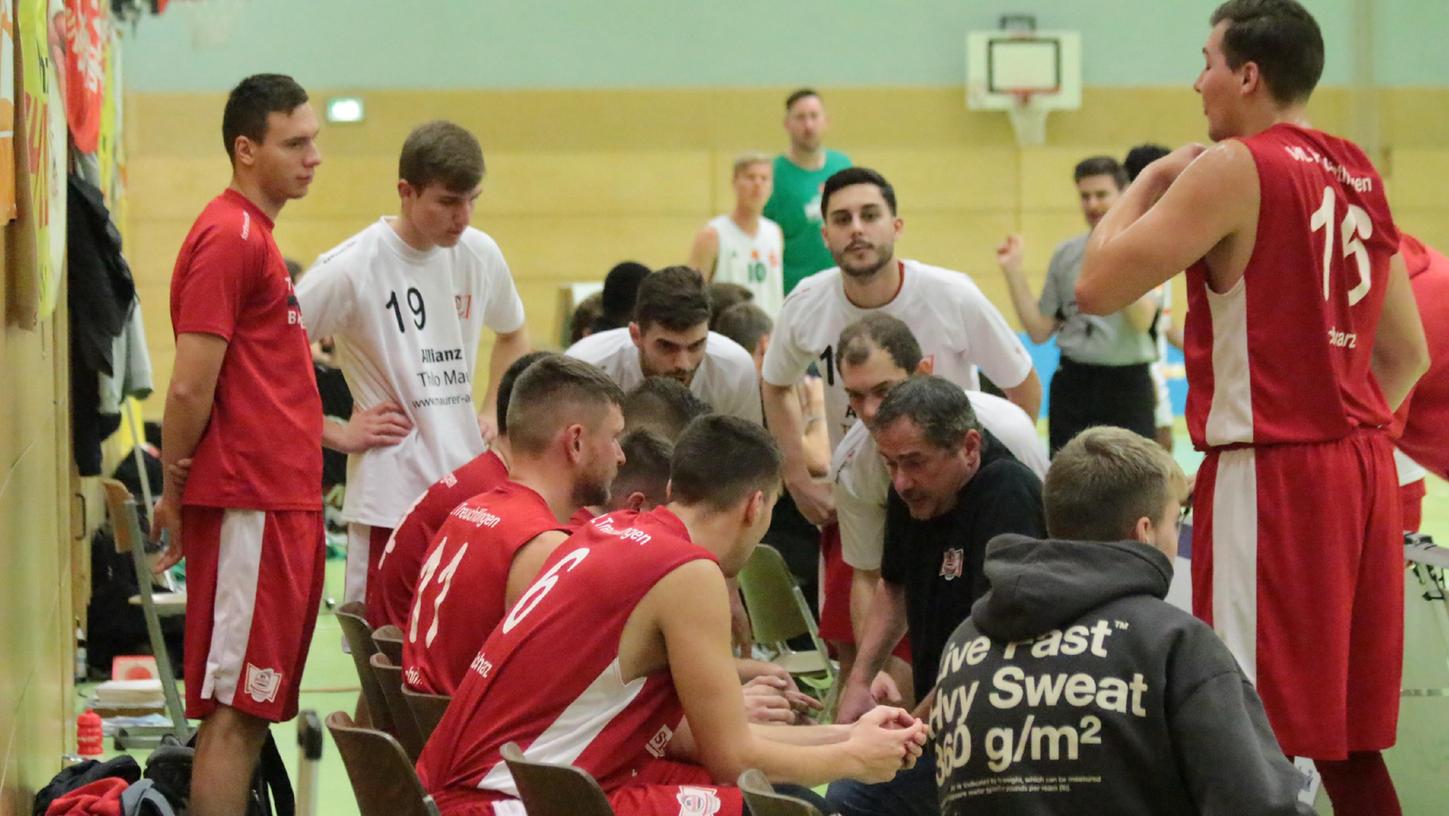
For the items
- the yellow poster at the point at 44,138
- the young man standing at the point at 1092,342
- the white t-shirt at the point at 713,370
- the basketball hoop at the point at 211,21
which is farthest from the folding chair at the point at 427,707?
the basketball hoop at the point at 211,21

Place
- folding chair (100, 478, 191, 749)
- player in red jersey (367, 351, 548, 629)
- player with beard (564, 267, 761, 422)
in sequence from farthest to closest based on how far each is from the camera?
folding chair (100, 478, 191, 749)
player with beard (564, 267, 761, 422)
player in red jersey (367, 351, 548, 629)

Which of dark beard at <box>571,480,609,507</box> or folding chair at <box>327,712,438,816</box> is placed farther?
dark beard at <box>571,480,609,507</box>

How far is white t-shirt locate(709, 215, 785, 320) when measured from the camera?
30.4 feet

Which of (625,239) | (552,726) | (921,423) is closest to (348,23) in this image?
(625,239)

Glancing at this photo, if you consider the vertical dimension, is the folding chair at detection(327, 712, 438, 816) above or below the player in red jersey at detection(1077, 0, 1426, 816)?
below

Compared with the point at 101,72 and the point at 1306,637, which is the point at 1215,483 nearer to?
the point at 1306,637

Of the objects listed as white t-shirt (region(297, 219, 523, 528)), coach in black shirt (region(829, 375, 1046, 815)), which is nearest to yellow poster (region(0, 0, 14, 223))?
white t-shirt (region(297, 219, 523, 528))

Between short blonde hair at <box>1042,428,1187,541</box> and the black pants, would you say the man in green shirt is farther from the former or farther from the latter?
short blonde hair at <box>1042,428,1187,541</box>

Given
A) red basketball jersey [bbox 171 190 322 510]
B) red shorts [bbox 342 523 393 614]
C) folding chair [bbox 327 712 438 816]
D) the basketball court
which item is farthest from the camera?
Result: the basketball court

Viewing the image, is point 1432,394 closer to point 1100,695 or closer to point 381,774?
point 1100,695

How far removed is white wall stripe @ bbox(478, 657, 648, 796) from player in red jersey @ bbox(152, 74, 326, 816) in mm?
1345

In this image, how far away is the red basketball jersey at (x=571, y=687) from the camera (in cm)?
295

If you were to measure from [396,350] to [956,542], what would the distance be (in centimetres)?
178

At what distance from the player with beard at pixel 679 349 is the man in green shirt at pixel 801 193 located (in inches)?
160
